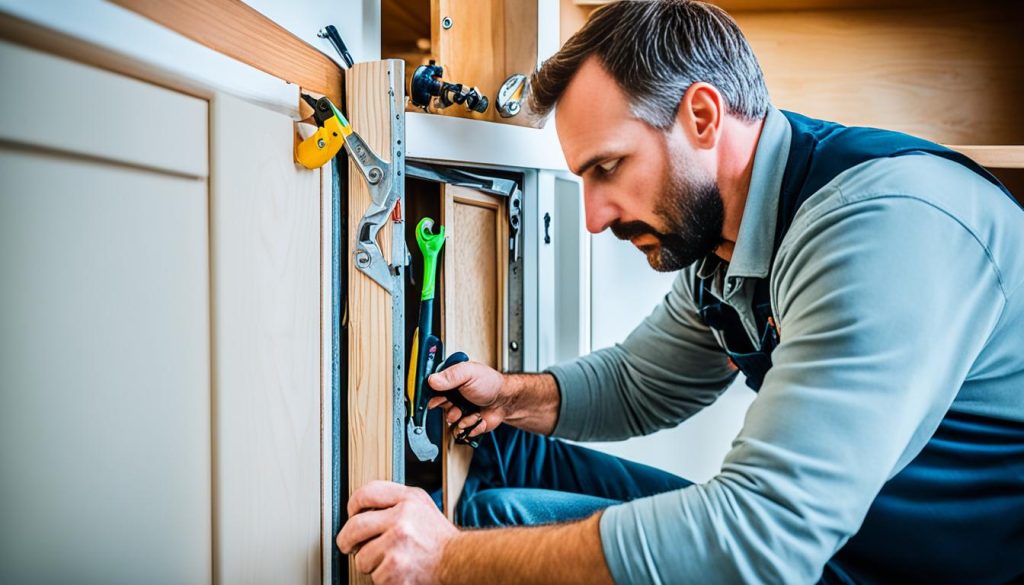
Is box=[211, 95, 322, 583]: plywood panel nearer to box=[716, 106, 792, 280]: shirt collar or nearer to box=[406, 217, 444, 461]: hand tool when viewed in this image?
A: box=[406, 217, 444, 461]: hand tool

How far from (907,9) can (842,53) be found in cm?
15

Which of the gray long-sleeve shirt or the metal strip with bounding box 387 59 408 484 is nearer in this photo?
the gray long-sleeve shirt

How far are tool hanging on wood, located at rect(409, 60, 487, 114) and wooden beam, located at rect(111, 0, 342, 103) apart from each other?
0.10 m

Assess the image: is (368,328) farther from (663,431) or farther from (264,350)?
(663,431)

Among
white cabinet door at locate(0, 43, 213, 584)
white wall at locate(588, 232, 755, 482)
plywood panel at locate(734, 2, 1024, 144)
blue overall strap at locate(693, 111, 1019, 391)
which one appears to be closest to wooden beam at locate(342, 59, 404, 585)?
white cabinet door at locate(0, 43, 213, 584)

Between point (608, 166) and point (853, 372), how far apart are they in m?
0.37

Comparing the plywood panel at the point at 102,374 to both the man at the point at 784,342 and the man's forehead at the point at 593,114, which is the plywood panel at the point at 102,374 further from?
the man's forehead at the point at 593,114

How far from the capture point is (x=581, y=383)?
1147 millimetres

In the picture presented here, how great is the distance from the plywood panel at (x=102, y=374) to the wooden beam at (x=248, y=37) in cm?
12

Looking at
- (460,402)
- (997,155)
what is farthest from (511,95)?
(997,155)

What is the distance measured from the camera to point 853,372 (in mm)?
615

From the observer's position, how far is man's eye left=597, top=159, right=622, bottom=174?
847 mm

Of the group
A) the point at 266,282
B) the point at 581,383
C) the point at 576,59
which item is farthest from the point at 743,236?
the point at 266,282

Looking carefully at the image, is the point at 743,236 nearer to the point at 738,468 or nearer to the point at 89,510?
the point at 738,468
